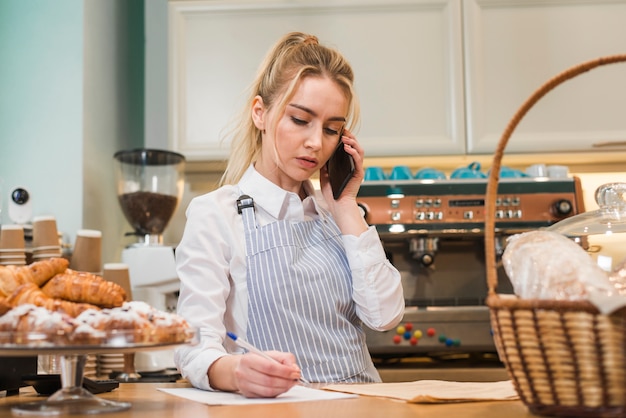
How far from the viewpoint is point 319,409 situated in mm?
839

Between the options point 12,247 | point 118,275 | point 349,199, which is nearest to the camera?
point 349,199

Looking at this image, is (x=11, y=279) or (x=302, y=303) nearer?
(x=11, y=279)

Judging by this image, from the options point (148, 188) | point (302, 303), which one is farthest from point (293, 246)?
point (148, 188)

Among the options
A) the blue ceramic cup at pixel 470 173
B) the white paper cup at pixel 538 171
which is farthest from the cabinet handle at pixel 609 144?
the blue ceramic cup at pixel 470 173

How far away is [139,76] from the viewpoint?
2992mm

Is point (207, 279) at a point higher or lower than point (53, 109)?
lower

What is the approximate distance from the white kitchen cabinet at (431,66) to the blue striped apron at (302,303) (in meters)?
1.25

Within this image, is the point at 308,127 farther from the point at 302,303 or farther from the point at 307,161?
the point at 302,303

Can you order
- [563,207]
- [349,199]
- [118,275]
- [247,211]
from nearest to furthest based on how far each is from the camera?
[247,211] → [349,199] → [118,275] → [563,207]

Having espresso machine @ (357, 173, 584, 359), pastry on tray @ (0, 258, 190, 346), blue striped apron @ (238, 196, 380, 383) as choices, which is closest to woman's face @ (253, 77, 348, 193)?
blue striped apron @ (238, 196, 380, 383)

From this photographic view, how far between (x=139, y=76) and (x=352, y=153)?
5.75 ft

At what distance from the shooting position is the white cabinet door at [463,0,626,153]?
2.55 meters

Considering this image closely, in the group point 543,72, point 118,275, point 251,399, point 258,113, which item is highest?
point 543,72

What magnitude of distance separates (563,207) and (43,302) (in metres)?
1.87
